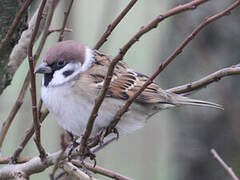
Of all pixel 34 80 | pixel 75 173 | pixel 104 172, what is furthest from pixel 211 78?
pixel 34 80

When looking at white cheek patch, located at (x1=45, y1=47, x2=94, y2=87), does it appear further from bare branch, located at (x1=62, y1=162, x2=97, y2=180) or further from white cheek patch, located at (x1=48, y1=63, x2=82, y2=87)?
bare branch, located at (x1=62, y1=162, x2=97, y2=180)

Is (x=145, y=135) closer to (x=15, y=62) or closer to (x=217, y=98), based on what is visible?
(x=217, y=98)

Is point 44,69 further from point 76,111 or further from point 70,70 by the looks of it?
point 76,111

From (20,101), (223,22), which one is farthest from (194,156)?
(20,101)

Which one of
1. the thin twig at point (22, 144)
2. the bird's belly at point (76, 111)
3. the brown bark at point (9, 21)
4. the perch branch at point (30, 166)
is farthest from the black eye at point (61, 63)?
the perch branch at point (30, 166)

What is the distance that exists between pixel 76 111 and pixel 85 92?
0.52 feet

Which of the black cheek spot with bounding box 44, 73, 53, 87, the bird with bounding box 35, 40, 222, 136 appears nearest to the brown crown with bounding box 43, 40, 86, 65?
the bird with bounding box 35, 40, 222, 136

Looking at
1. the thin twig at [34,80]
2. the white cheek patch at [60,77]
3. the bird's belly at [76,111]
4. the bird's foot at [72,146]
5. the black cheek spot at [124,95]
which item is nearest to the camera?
the thin twig at [34,80]

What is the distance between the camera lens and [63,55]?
3.05 m

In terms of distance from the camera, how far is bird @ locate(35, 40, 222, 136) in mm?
2918

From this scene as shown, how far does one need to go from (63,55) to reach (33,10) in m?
0.36

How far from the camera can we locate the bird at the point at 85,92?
2.92 m

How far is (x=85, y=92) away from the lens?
3000 millimetres

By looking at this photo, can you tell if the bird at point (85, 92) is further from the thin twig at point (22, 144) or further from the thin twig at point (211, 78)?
the thin twig at point (22, 144)
